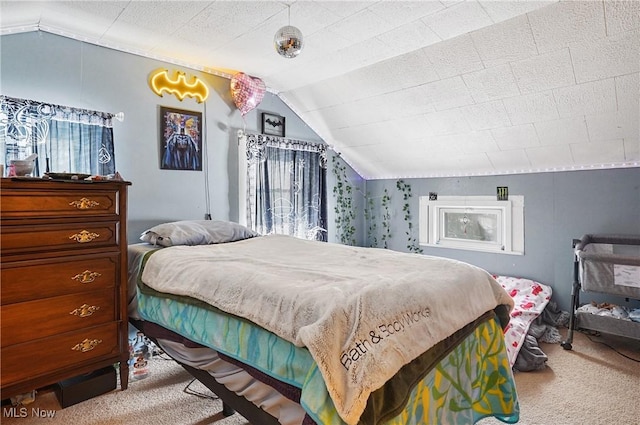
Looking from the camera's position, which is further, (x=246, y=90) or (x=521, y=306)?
(x=246, y=90)

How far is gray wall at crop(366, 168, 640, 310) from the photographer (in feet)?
10.0

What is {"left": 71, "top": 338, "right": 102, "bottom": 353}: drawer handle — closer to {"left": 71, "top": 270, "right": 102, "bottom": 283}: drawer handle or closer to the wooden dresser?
the wooden dresser

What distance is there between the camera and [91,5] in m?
2.15

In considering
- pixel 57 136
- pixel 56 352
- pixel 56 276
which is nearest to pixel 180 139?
pixel 57 136

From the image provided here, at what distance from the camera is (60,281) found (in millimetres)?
1930

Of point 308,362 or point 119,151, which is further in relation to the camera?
point 119,151

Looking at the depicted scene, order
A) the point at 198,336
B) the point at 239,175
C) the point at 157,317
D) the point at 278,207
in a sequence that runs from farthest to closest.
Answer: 1. the point at 278,207
2. the point at 239,175
3. the point at 157,317
4. the point at 198,336

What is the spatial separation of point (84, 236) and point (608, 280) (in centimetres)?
342

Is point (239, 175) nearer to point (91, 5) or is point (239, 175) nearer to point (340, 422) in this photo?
point (91, 5)

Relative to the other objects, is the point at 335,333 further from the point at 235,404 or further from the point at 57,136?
the point at 57,136

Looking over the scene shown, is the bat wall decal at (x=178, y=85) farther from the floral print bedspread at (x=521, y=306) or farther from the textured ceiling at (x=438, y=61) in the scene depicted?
the floral print bedspread at (x=521, y=306)

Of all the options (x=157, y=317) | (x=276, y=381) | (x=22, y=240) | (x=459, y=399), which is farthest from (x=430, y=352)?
(x=22, y=240)

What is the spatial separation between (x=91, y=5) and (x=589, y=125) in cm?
355

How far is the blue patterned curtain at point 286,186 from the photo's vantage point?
3.56 meters
